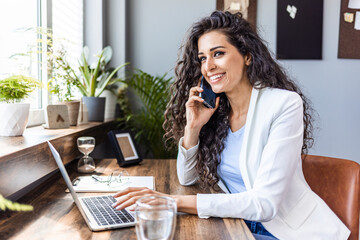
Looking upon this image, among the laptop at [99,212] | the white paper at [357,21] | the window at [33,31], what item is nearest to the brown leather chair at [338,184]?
the laptop at [99,212]

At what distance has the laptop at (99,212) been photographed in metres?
1.01

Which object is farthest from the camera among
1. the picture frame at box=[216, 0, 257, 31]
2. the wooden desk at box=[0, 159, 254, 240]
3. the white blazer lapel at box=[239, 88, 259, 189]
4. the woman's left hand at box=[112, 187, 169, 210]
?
the picture frame at box=[216, 0, 257, 31]

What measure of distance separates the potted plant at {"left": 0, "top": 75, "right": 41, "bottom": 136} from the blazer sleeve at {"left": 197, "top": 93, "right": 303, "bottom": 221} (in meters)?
0.79

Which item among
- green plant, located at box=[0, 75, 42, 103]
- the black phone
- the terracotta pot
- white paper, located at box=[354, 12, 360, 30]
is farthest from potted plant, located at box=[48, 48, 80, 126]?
white paper, located at box=[354, 12, 360, 30]

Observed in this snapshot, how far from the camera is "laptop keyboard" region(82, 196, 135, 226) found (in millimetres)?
1040

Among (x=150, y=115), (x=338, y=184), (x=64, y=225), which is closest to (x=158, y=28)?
(x=150, y=115)

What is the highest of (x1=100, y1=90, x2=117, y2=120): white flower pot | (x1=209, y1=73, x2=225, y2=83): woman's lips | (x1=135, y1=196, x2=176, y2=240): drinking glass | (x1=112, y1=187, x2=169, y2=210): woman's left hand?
(x1=209, y1=73, x2=225, y2=83): woman's lips

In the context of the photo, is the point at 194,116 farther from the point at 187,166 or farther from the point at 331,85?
the point at 331,85

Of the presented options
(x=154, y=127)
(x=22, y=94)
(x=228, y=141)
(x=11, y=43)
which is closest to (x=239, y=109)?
(x=228, y=141)

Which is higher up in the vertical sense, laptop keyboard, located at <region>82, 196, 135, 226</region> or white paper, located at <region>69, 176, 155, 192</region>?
laptop keyboard, located at <region>82, 196, 135, 226</region>

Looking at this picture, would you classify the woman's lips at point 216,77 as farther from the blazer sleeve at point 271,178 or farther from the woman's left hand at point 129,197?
the woman's left hand at point 129,197

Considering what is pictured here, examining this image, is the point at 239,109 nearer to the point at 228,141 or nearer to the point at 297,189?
the point at 228,141

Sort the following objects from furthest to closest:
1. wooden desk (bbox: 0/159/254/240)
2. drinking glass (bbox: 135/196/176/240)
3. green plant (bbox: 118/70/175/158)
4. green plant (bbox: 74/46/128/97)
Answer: green plant (bbox: 118/70/175/158)
green plant (bbox: 74/46/128/97)
wooden desk (bbox: 0/159/254/240)
drinking glass (bbox: 135/196/176/240)

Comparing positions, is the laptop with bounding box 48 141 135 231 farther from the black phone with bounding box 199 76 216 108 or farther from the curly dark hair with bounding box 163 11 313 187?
the black phone with bounding box 199 76 216 108
